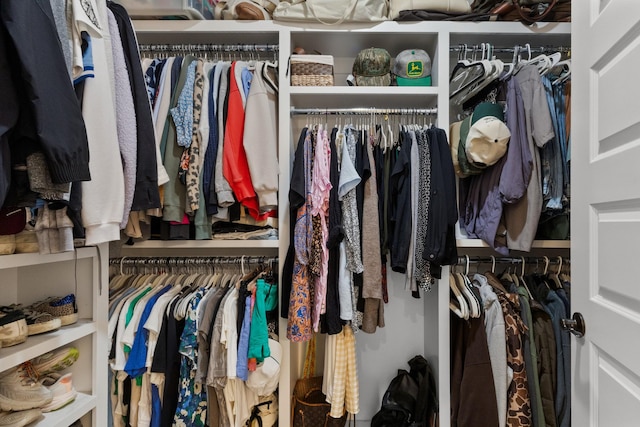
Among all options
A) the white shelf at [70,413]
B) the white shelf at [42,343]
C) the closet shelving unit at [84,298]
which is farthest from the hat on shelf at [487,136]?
the white shelf at [70,413]

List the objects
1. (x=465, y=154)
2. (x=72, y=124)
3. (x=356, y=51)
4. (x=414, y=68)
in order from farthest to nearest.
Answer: (x=356, y=51), (x=414, y=68), (x=465, y=154), (x=72, y=124)

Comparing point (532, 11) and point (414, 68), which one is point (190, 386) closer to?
point (414, 68)

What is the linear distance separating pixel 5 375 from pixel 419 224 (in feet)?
4.65

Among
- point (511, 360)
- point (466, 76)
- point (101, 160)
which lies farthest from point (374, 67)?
point (511, 360)

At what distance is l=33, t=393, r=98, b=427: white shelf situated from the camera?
96cm

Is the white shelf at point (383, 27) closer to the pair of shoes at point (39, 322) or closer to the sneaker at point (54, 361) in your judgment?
the pair of shoes at point (39, 322)

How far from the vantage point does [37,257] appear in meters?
0.93

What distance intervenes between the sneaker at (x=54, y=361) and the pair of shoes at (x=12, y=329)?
0.16 meters

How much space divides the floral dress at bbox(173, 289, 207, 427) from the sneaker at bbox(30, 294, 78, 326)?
1.26ft

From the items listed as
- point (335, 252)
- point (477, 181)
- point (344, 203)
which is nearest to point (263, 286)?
point (335, 252)

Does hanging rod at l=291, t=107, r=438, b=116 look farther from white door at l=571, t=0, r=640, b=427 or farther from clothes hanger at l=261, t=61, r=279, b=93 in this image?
white door at l=571, t=0, r=640, b=427

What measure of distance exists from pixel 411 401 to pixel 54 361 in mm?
1445

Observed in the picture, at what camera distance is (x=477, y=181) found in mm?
1502

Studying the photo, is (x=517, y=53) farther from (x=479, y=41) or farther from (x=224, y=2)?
(x=224, y=2)
